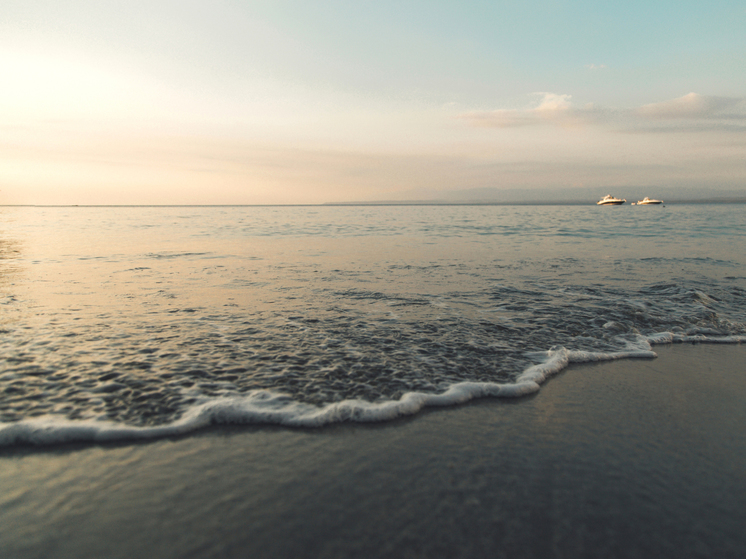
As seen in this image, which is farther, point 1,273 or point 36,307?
point 1,273

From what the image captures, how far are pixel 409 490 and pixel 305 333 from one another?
3725 millimetres

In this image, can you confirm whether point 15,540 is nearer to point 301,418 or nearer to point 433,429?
point 301,418

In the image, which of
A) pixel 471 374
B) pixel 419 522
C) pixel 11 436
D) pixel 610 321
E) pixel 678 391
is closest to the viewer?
pixel 419 522

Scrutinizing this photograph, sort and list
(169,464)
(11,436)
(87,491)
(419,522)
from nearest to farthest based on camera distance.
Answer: (419,522) → (87,491) → (169,464) → (11,436)

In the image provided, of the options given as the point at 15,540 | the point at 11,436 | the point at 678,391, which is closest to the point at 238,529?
the point at 15,540

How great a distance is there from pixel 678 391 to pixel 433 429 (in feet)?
9.50

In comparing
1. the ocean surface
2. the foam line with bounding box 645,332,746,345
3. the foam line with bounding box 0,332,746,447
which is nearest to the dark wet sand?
the foam line with bounding box 0,332,746,447

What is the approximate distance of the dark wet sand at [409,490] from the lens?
2336 millimetres

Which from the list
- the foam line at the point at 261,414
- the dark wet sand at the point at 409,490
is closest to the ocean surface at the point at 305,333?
the foam line at the point at 261,414

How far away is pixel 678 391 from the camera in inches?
176

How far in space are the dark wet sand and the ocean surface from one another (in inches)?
18.1

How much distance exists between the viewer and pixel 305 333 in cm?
622

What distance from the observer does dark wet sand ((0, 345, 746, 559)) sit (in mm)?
2336

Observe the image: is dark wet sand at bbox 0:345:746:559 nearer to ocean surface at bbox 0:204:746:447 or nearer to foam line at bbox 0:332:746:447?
foam line at bbox 0:332:746:447
